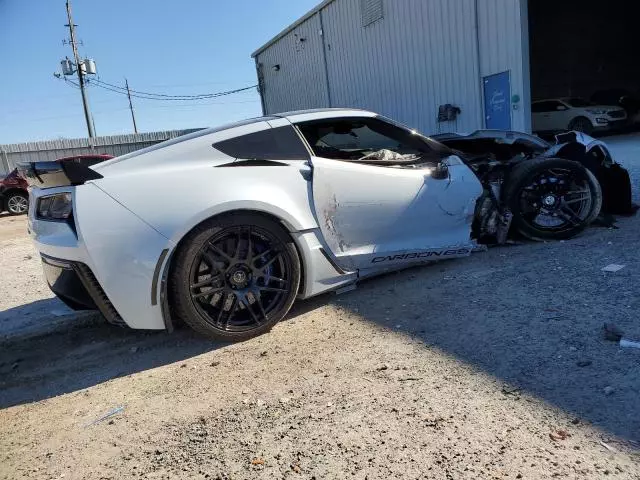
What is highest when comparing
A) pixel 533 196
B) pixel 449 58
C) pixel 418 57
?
pixel 418 57

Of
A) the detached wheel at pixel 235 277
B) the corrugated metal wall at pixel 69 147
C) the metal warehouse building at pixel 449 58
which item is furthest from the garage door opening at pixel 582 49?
the detached wheel at pixel 235 277

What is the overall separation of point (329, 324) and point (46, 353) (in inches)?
81.8

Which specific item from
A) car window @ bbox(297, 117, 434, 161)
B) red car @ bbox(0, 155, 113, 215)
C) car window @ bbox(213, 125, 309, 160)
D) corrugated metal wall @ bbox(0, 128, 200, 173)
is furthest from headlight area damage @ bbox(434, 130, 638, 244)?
corrugated metal wall @ bbox(0, 128, 200, 173)

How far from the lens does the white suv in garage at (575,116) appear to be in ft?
56.1

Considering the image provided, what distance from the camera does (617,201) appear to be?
5.41m

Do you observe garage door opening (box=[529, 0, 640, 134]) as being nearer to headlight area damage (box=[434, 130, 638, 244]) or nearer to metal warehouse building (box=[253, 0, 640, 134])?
metal warehouse building (box=[253, 0, 640, 134])

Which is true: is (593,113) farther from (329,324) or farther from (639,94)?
(329,324)

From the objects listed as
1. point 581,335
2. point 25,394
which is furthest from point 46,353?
point 581,335

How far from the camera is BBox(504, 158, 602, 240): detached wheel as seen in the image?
4.67m

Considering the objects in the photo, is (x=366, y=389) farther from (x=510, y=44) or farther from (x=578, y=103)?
(x=578, y=103)

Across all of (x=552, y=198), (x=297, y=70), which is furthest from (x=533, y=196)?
(x=297, y=70)

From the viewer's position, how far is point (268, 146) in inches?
144

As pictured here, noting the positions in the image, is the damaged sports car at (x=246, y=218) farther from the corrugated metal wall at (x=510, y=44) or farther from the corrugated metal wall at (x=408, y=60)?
the corrugated metal wall at (x=408, y=60)

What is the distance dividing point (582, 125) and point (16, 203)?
60.6ft
